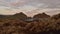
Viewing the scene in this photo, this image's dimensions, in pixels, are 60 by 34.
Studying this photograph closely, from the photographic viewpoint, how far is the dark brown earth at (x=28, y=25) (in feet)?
→ 15.5

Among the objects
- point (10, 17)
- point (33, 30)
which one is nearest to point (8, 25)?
point (10, 17)

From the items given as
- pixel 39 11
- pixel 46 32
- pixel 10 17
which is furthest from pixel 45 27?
pixel 10 17

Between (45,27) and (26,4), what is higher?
(26,4)

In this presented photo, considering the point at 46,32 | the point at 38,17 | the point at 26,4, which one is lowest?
the point at 46,32

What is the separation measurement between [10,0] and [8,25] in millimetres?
596

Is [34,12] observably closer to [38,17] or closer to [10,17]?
[38,17]

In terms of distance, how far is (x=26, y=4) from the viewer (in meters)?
5.06

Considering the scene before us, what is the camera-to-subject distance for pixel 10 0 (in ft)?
16.4

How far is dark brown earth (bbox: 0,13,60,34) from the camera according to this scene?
471 cm

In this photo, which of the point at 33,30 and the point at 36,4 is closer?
the point at 33,30

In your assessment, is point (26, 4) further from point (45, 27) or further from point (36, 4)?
point (45, 27)

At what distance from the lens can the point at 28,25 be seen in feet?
15.6

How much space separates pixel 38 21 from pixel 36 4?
435mm

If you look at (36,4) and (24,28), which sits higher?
(36,4)
